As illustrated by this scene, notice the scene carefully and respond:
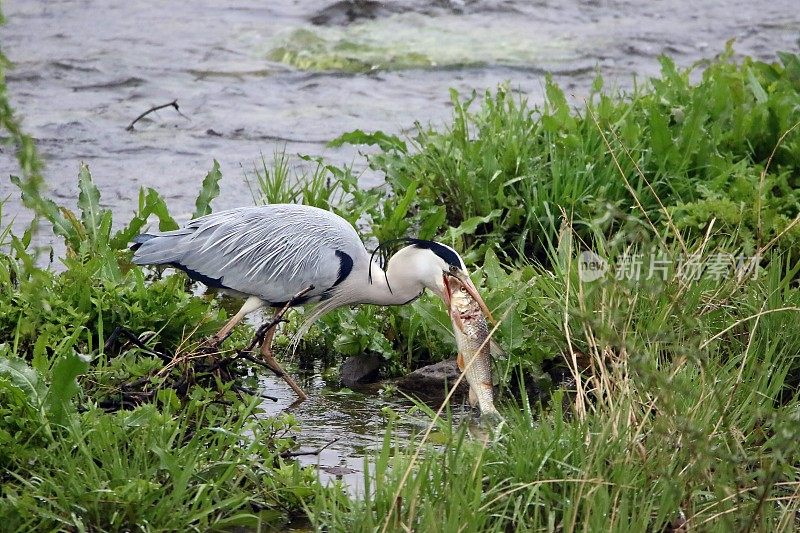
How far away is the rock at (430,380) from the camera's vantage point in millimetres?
6039

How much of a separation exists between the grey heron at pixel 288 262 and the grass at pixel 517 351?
16 centimetres

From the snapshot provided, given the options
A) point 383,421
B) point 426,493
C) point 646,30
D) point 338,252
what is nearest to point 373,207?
point 338,252

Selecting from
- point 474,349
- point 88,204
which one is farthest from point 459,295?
point 88,204

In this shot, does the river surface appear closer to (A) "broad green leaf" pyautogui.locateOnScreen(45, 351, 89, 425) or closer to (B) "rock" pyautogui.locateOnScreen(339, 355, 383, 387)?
(B) "rock" pyautogui.locateOnScreen(339, 355, 383, 387)

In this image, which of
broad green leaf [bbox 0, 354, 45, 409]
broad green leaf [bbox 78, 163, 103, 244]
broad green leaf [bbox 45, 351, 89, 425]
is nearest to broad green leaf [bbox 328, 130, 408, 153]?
broad green leaf [bbox 78, 163, 103, 244]

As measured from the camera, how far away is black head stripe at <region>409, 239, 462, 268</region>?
19.5ft

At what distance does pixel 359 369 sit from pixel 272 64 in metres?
6.34

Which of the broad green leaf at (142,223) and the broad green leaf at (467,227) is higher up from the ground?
the broad green leaf at (142,223)

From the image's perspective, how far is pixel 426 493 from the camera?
4223 mm

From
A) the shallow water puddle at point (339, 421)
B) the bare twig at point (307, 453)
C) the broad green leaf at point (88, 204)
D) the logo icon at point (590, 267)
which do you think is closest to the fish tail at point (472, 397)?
the shallow water puddle at point (339, 421)

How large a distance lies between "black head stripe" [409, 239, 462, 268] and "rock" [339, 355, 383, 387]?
0.59 meters

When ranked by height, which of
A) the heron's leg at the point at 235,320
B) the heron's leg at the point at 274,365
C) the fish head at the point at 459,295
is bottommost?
the heron's leg at the point at 274,365

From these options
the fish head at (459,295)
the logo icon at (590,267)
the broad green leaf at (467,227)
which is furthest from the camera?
the broad green leaf at (467,227)

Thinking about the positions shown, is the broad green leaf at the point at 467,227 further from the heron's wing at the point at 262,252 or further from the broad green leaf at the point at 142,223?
the broad green leaf at the point at 142,223
